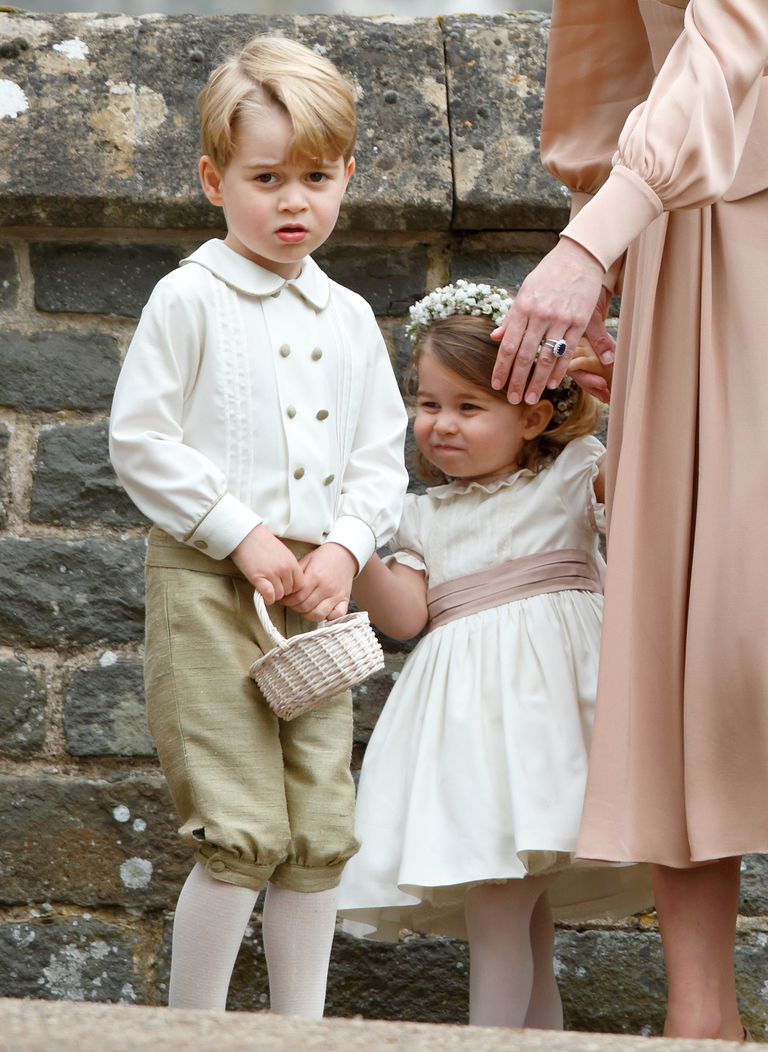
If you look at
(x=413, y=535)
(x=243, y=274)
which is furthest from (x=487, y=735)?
(x=243, y=274)

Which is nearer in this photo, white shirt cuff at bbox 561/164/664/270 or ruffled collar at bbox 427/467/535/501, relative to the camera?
white shirt cuff at bbox 561/164/664/270

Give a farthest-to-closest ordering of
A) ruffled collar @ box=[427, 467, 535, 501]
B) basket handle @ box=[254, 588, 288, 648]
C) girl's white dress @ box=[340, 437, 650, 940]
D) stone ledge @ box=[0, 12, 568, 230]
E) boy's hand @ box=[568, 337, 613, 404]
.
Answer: stone ledge @ box=[0, 12, 568, 230], ruffled collar @ box=[427, 467, 535, 501], boy's hand @ box=[568, 337, 613, 404], girl's white dress @ box=[340, 437, 650, 940], basket handle @ box=[254, 588, 288, 648]

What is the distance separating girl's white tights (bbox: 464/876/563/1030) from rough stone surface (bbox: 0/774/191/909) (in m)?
0.70

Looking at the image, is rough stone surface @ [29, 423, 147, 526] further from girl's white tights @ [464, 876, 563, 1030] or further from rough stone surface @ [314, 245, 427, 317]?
girl's white tights @ [464, 876, 563, 1030]

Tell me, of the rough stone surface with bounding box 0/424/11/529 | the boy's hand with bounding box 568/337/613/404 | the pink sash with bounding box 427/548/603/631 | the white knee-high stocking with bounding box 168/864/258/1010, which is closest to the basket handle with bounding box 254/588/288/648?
the white knee-high stocking with bounding box 168/864/258/1010

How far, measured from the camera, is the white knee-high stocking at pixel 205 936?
231 cm

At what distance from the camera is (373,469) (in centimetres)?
261

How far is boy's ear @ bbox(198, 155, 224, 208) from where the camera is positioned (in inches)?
98.1

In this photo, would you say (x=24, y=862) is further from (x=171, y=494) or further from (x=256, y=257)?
(x=256, y=257)

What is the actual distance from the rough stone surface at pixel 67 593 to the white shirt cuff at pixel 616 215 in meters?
1.26

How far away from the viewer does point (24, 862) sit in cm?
313

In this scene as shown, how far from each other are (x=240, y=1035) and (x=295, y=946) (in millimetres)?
901

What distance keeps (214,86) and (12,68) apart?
1.02m

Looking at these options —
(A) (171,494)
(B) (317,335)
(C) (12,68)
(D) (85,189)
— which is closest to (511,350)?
(B) (317,335)
